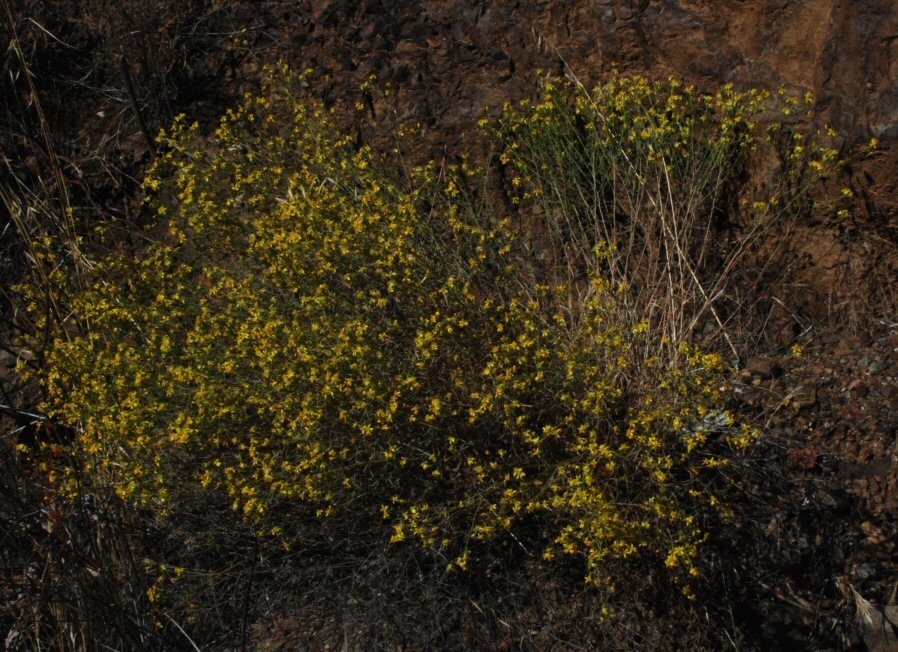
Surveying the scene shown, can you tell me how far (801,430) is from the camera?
359 cm

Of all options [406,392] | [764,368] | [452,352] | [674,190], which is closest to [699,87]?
[674,190]

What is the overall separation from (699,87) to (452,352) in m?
1.77

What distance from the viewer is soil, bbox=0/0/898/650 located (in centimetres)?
332

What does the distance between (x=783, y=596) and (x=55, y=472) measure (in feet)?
9.78

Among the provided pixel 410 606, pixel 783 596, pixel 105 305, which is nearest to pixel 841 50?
pixel 783 596

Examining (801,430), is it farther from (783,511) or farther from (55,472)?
(55,472)

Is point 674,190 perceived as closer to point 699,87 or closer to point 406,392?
point 699,87

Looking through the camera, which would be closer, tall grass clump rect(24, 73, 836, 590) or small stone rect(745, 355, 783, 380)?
tall grass clump rect(24, 73, 836, 590)

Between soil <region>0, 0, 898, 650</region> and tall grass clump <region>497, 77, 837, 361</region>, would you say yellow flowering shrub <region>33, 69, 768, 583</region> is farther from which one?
soil <region>0, 0, 898, 650</region>

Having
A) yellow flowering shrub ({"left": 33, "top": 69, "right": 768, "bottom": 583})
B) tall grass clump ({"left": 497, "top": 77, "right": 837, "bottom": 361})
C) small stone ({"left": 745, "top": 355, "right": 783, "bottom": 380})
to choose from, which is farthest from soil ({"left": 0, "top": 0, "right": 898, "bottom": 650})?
yellow flowering shrub ({"left": 33, "top": 69, "right": 768, "bottom": 583})

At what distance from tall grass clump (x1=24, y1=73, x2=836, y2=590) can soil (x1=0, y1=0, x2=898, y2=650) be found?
22 centimetres

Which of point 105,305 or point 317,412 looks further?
point 105,305

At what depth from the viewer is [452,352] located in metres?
3.71

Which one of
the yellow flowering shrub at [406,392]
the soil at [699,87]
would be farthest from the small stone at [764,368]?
the yellow flowering shrub at [406,392]
